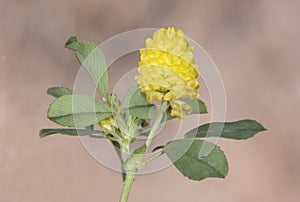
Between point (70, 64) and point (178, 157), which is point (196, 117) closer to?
point (178, 157)

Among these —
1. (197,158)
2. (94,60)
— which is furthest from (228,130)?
(94,60)

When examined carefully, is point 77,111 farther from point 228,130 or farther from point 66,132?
point 228,130

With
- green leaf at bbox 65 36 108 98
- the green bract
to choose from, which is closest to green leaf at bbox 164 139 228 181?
the green bract

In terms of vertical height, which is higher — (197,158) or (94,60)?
(94,60)

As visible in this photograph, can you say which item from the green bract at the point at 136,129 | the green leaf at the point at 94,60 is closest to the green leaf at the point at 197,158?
the green bract at the point at 136,129

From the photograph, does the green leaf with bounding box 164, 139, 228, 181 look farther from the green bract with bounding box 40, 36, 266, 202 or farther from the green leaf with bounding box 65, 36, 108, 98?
the green leaf with bounding box 65, 36, 108, 98

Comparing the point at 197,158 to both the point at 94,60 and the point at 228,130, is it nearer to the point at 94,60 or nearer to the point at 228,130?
the point at 228,130

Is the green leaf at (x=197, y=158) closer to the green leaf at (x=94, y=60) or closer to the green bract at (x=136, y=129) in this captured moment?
the green bract at (x=136, y=129)
